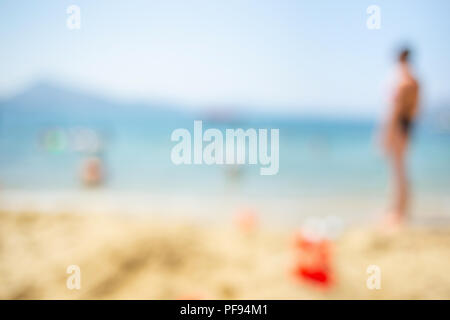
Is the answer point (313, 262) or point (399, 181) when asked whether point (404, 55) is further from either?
point (313, 262)

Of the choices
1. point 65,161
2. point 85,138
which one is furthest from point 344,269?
point 85,138

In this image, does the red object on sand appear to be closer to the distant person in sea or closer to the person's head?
the distant person in sea

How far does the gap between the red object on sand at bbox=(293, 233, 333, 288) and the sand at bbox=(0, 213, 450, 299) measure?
50mm

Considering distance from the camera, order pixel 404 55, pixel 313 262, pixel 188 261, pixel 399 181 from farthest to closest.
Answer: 1. pixel 399 181
2. pixel 404 55
3. pixel 188 261
4. pixel 313 262

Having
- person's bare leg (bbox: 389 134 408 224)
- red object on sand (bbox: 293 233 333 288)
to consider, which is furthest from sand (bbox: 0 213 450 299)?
person's bare leg (bbox: 389 134 408 224)

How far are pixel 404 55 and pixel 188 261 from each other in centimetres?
255

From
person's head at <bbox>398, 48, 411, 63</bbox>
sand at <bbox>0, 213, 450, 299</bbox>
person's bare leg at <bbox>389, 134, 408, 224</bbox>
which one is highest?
person's head at <bbox>398, 48, 411, 63</bbox>

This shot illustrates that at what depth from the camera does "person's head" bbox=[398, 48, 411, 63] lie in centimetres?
299

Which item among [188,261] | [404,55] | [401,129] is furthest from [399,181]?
[188,261]

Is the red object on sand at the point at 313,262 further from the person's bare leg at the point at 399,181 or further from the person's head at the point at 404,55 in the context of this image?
the person's head at the point at 404,55

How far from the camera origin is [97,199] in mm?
4617

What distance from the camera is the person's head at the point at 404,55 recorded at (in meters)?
2.99

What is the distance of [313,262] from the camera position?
1906 millimetres
